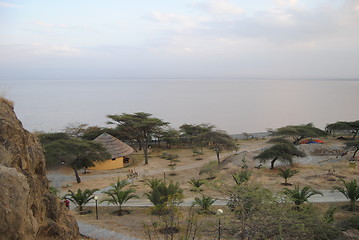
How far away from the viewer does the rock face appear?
4.36 metres

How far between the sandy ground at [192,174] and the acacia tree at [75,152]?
1.46 m

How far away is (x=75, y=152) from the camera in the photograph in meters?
22.3

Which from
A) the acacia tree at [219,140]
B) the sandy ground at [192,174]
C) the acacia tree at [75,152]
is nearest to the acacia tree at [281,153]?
the sandy ground at [192,174]

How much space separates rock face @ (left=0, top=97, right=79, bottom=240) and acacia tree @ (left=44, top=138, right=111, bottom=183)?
14.3 metres

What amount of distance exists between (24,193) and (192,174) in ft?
66.4

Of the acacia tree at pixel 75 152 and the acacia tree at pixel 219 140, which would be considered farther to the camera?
the acacia tree at pixel 219 140

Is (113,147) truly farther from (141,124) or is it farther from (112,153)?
(141,124)

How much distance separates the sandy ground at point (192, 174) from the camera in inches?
506

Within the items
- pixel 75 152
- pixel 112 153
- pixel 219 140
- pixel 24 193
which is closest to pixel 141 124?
pixel 112 153

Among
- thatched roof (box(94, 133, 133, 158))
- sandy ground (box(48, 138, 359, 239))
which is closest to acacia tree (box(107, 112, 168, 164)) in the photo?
thatched roof (box(94, 133, 133, 158))

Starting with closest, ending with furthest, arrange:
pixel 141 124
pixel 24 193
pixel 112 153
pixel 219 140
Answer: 1. pixel 24 193
2. pixel 219 140
3. pixel 112 153
4. pixel 141 124

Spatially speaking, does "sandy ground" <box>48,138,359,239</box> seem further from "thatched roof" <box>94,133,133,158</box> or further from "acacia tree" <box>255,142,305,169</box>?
"thatched roof" <box>94,133,133,158</box>

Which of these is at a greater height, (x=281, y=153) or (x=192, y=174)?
(x=281, y=153)

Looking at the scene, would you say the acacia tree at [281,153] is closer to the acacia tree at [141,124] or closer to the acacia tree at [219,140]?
the acacia tree at [219,140]
